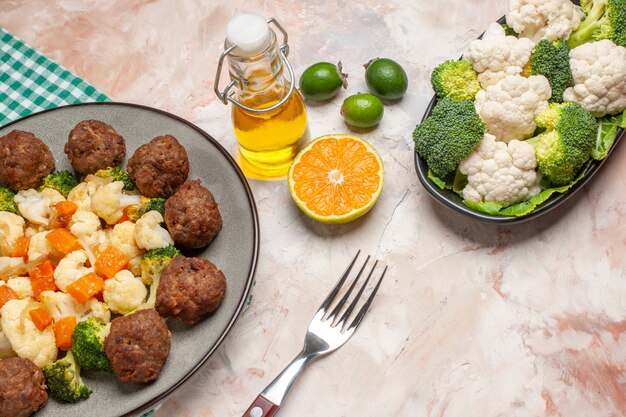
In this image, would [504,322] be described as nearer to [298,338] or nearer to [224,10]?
[298,338]

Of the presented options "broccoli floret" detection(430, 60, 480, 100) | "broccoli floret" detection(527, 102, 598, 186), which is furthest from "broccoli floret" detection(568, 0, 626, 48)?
"broccoli floret" detection(430, 60, 480, 100)

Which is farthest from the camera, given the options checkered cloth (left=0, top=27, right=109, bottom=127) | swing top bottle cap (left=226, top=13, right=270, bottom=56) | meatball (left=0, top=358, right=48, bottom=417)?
checkered cloth (left=0, top=27, right=109, bottom=127)

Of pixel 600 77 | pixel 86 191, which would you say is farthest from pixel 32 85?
pixel 600 77

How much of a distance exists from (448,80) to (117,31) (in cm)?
180

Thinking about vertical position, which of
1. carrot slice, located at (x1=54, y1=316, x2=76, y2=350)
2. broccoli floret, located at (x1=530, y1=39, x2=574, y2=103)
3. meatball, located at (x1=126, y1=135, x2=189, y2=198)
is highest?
broccoli floret, located at (x1=530, y1=39, x2=574, y2=103)

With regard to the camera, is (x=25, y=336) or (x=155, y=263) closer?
(x=25, y=336)

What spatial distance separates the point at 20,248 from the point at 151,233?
568 millimetres

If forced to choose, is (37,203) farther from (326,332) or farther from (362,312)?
(362,312)

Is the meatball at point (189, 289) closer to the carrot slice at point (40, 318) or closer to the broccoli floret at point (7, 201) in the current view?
the carrot slice at point (40, 318)

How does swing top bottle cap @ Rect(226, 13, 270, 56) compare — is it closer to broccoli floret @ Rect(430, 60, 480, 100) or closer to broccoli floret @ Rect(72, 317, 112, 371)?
broccoli floret @ Rect(430, 60, 480, 100)

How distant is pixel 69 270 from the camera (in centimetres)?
284

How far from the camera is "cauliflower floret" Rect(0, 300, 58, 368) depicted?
8.84 ft

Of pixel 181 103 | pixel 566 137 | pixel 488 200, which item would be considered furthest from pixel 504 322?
pixel 181 103

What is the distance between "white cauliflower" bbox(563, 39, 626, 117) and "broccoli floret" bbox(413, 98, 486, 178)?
453 mm
